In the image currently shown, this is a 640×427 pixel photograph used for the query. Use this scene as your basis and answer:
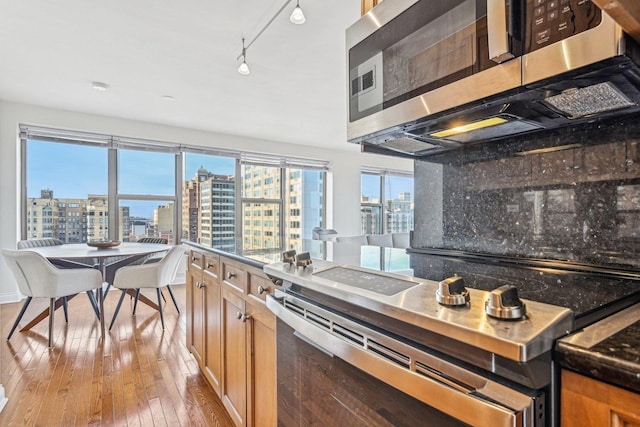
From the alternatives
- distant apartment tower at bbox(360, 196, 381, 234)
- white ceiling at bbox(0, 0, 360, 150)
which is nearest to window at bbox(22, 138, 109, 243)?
white ceiling at bbox(0, 0, 360, 150)

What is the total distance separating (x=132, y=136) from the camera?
468 centimetres

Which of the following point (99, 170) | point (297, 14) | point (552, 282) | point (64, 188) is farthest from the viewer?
point (99, 170)

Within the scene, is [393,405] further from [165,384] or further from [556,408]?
[165,384]

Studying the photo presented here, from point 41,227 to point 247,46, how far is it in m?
3.84

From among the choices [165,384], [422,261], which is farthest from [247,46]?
[165,384]

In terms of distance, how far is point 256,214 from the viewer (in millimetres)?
6027

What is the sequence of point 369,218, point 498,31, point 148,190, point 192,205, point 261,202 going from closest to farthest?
point 498,31, point 148,190, point 192,205, point 261,202, point 369,218

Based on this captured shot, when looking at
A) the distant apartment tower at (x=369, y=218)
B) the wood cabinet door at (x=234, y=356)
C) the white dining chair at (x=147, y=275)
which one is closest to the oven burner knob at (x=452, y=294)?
the wood cabinet door at (x=234, y=356)

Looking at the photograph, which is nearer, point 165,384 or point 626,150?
point 626,150

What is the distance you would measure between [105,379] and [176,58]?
251 cm

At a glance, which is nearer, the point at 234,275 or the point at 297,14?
the point at 234,275

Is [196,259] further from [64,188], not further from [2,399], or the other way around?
[64,188]

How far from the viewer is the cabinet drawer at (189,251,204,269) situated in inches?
81.8

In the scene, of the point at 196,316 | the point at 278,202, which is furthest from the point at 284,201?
the point at 196,316
